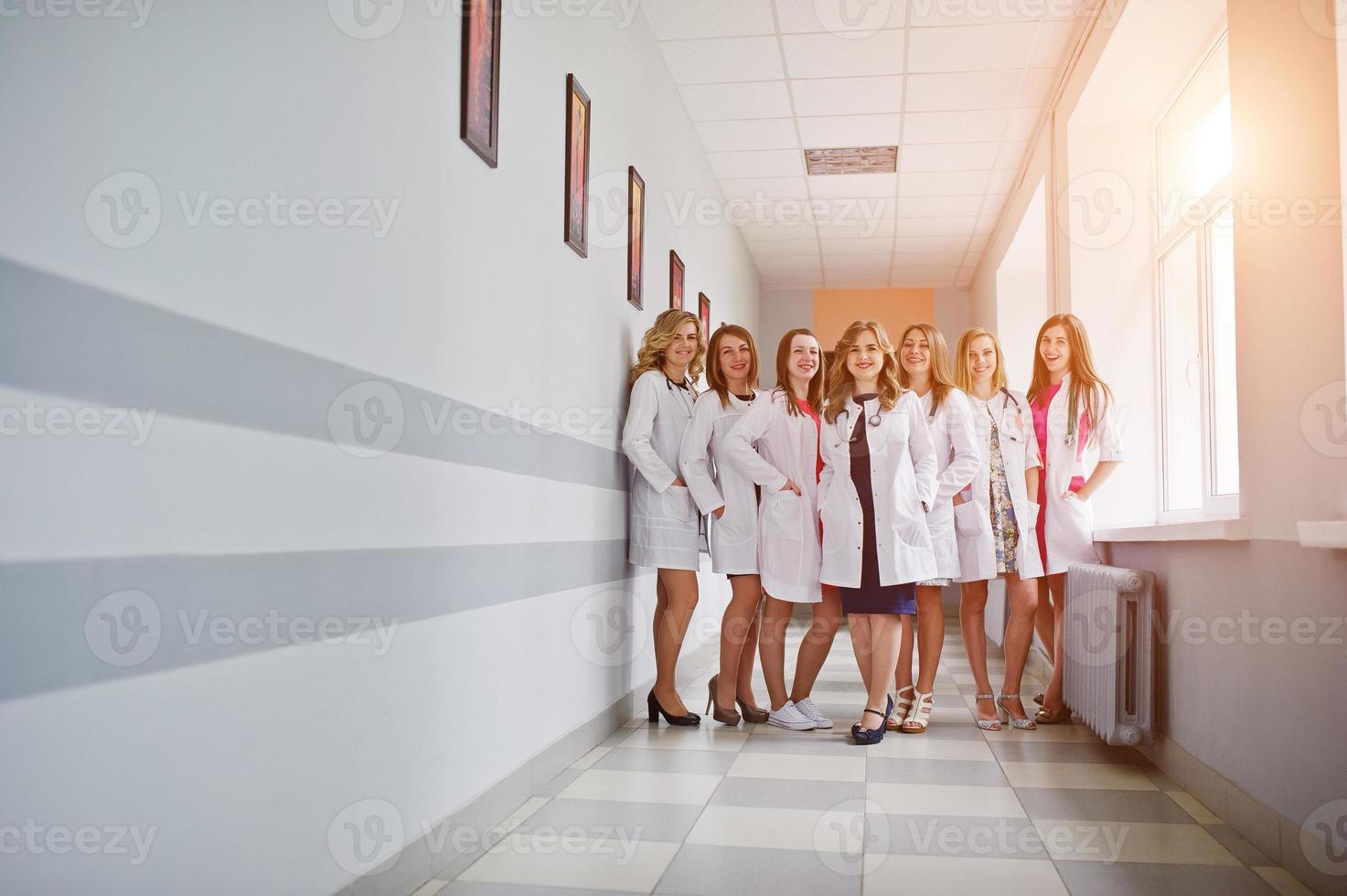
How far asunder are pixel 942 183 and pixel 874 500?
146 inches

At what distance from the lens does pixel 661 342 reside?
3.86m

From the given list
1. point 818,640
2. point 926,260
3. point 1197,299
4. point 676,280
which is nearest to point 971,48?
point 1197,299

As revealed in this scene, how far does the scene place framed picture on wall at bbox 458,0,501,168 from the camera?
2328 millimetres

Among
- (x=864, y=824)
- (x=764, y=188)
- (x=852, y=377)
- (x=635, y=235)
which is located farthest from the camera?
(x=764, y=188)

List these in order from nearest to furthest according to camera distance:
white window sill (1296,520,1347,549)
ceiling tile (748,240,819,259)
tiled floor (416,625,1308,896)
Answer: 1. white window sill (1296,520,1347,549)
2. tiled floor (416,625,1308,896)
3. ceiling tile (748,240,819,259)

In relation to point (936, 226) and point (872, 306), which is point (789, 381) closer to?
point (936, 226)

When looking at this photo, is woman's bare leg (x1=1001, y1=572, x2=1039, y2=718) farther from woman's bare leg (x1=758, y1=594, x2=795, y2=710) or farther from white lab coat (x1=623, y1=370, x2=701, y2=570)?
white lab coat (x1=623, y1=370, x2=701, y2=570)

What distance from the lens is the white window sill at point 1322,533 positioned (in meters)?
1.84

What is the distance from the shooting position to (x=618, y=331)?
3.82m

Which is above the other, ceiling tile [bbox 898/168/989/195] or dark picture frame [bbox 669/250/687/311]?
ceiling tile [bbox 898/168/989/195]

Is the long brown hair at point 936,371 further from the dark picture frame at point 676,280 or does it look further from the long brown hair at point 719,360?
the dark picture frame at point 676,280

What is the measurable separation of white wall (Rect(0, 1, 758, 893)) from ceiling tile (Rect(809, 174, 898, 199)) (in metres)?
3.68

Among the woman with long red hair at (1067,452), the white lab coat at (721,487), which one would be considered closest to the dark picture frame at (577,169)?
the white lab coat at (721,487)

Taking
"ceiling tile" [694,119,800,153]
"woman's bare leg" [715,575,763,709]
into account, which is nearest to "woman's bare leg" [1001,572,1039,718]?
"woman's bare leg" [715,575,763,709]
